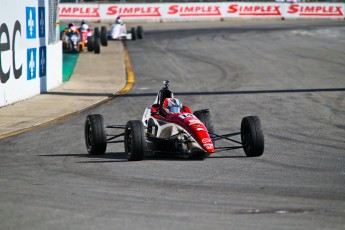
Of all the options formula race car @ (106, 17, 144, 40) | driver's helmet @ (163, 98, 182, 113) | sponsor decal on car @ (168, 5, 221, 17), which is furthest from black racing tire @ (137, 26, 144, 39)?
driver's helmet @ (163, 98, 182, 113)

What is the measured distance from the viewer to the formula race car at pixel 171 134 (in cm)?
1280

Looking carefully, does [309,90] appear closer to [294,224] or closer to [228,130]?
[228,130]

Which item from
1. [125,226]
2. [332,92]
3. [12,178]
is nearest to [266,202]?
[125,226]

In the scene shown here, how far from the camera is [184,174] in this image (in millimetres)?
11766

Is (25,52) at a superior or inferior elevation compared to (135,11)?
superior

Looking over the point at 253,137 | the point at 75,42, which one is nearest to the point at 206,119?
the point at 253,137

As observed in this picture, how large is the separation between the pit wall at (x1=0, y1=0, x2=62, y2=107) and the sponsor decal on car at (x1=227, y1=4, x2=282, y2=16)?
3620cm

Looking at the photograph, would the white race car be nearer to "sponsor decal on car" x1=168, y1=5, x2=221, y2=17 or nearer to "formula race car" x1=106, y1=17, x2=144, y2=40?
"formula race car" x1=106, y1=17, x2=144, y2=40

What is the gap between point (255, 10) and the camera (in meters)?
61.6

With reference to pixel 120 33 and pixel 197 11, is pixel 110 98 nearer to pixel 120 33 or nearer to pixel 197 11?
pixel 120 33

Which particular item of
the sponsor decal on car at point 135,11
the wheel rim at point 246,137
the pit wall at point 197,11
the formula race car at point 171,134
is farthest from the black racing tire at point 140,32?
the wheel rim at point 246,137

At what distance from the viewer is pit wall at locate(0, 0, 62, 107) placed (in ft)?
68.1

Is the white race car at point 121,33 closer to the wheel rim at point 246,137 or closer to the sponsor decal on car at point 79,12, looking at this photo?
the sponsor decal on car at point 79,12

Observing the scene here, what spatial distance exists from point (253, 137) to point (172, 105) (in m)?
1.51
